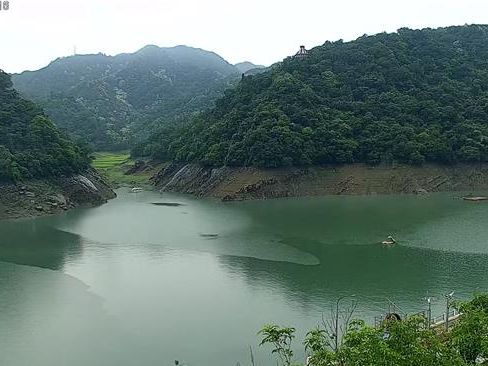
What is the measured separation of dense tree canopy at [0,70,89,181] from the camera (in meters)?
57.7

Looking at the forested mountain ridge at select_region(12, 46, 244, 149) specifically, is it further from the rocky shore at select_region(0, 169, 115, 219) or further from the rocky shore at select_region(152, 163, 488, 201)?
the rocky shore at select_region(152, 163, 488, 201)

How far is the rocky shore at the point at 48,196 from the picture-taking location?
2162 inches

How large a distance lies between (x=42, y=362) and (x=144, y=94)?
156 metres

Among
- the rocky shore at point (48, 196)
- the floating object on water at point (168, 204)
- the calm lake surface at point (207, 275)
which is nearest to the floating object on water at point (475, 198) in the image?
the calm lake surface at point (207, 275)

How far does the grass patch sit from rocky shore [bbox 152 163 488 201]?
18588mm

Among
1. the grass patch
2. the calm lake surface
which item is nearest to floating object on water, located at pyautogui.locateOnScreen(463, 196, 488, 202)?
the calm lake surface

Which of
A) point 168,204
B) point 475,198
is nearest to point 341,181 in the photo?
point 475,198

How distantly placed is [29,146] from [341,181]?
33.5m

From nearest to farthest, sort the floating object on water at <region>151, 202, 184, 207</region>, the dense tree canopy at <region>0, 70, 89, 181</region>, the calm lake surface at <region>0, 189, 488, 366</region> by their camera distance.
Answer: the calm lake surface at <region>0, 189, 488, 366</region>, the dense tree canopy at <region>0, 70, 89, 181</region>, the floating object on water at <region>151, 202, 184, 207</region>

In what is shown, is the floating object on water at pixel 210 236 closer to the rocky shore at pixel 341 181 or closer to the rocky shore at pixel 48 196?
the rocky shore at pixel 48 196

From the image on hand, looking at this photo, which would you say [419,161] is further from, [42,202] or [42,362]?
[42,362]

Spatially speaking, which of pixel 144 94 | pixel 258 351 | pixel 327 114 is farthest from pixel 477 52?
pixel 144 94

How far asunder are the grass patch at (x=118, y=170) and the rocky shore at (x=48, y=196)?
1651cm

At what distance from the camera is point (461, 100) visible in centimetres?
7450
